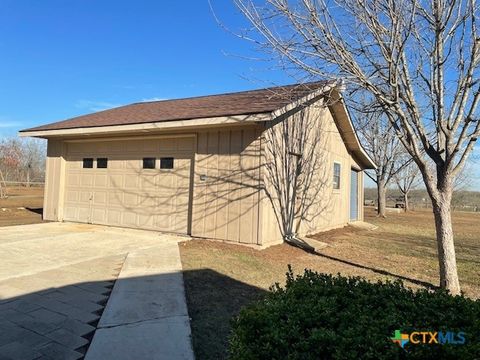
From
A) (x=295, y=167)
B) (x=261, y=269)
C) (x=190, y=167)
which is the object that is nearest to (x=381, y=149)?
(x=295, y=167)

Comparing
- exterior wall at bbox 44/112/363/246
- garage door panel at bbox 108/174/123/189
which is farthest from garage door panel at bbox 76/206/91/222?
exterior wall at bbox 44/112/363/246

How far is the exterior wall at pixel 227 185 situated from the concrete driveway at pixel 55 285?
110 cm

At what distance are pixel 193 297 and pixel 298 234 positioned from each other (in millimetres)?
6226

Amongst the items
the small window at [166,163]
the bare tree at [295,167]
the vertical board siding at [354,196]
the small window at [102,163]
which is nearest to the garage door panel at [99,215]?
the small window at [102,163]

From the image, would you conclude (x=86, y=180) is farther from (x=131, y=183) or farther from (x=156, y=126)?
(x=156, y=126)

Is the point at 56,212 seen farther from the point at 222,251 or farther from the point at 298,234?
the point at 298,234

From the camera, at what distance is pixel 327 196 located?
42.1 feet

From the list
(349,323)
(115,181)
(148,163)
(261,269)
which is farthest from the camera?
(115,181)

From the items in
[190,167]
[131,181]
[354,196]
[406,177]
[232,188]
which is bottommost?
[354,196]

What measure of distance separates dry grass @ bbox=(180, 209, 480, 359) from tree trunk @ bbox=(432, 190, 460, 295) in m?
0.39

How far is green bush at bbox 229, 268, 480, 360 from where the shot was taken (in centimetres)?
180

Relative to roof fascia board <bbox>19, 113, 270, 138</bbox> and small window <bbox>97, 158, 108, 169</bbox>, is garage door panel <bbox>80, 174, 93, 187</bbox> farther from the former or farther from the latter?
roof fascia board <bbox>19, 113, 270, 138</bbox>

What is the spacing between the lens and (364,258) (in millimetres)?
8102

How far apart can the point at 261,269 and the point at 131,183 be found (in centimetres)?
558
